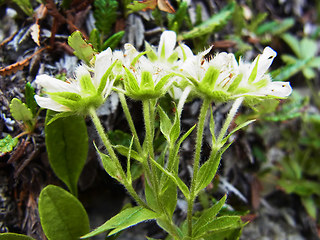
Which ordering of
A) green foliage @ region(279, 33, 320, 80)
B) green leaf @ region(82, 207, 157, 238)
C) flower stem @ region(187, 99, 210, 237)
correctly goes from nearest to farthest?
green leaf @ region(82, 207, 157, 238), flower stem @ region(187, 99, 210, 237), green foliage @ region(279, 33, 320, 80)

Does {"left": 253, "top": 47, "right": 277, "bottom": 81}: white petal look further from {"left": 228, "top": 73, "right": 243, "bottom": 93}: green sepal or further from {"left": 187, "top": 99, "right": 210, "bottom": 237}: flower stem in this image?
{"left": 187, "top": 99, "right": 210, "bottom": 237}: flower stem

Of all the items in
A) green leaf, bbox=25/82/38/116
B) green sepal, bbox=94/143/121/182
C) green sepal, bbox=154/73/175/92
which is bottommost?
green sepal, bbox=94/143/121/182

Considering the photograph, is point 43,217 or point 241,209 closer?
point 43,217

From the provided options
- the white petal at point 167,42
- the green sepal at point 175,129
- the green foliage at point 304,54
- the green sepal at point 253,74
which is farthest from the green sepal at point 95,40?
the green foliage at point 304,54

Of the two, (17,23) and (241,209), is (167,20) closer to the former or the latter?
(17,23)

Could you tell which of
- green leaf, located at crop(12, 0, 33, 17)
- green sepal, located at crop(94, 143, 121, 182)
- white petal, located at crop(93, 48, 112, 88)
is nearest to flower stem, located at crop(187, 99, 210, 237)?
green sepal, located at crop(94, 143, 121, 182)

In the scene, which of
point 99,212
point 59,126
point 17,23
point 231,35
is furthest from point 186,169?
point 17,23

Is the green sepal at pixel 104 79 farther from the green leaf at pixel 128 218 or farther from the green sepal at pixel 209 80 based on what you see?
the green leaf at pixel 128 218
